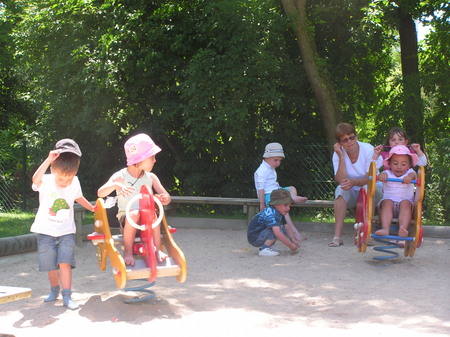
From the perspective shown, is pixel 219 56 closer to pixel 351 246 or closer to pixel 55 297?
pixel 351 246

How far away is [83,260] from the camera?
324 inches

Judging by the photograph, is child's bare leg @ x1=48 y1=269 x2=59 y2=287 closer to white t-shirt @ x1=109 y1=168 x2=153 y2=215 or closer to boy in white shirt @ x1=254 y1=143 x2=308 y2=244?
white t-shirt @ x1=109 y1=168 x2=153 y2=215

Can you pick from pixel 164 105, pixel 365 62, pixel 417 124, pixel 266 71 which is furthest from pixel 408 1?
pixel 164 105

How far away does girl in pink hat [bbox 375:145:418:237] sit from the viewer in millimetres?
7332

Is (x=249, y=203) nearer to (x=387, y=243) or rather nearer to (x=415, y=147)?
(x=387, y=243)

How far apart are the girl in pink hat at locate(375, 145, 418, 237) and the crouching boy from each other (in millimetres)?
1229

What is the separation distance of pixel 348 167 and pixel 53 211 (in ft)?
14.2

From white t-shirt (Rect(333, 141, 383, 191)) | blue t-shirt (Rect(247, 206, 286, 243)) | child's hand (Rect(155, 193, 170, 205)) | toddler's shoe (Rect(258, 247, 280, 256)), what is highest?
white t-shirt (Rect(333, 141, 383, 191))

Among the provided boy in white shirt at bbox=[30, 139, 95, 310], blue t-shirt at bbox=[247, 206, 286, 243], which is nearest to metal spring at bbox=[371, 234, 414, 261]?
blue t-shirt at bbox=[247, 206, 286, 243]

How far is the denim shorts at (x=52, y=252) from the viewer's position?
568 cm

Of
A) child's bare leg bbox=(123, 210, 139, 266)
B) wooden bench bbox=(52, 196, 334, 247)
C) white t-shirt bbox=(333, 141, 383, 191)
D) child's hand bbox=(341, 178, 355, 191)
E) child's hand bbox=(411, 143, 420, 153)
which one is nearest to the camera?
child's bare leg bbox=(123, 210, 139, 266)

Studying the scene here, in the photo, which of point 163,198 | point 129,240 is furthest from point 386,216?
point 129,240

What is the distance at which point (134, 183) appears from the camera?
5793 millimetres

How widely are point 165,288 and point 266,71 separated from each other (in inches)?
225
